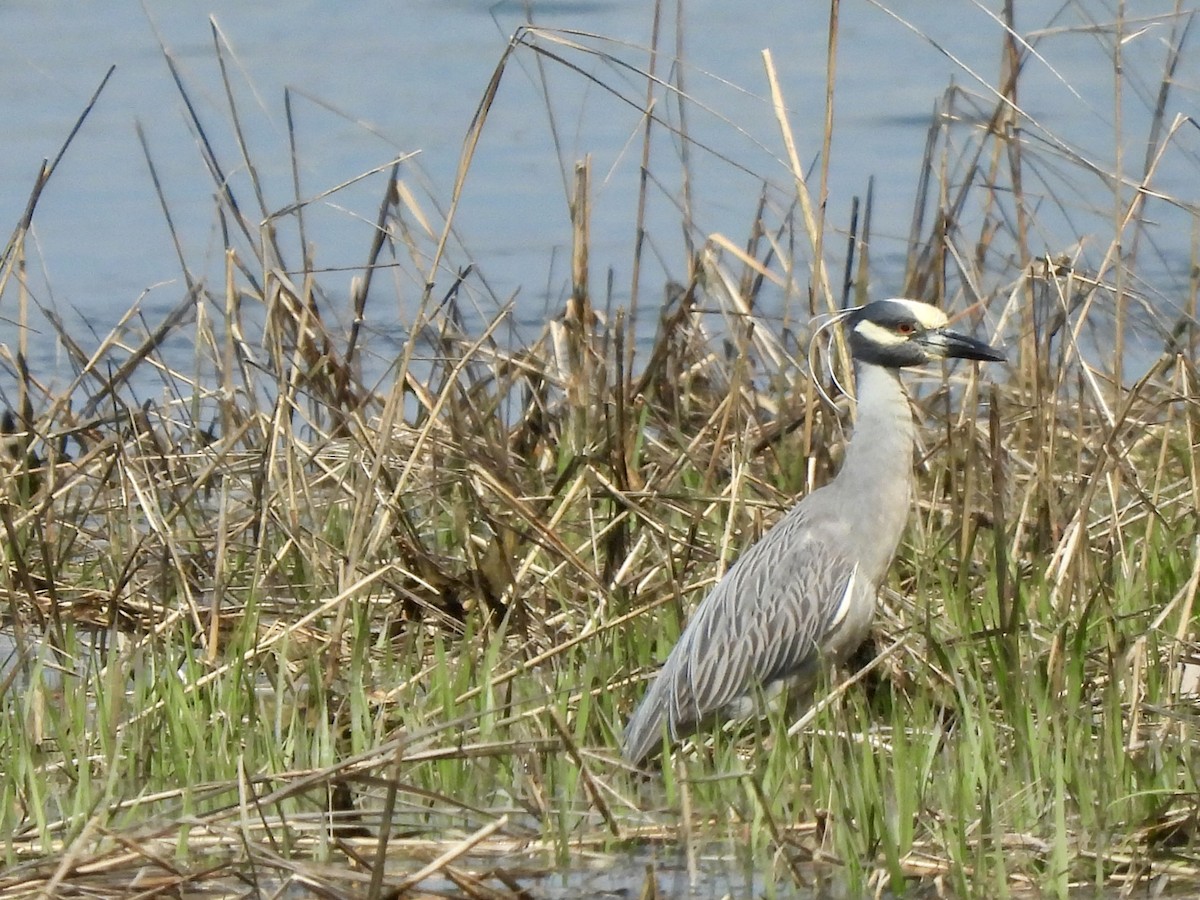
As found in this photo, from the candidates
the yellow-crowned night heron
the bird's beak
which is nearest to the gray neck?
the yellow-crowned night heron

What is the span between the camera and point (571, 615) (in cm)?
443

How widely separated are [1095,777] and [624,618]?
1.16 meters

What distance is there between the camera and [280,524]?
4.50 m

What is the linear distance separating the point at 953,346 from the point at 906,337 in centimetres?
10

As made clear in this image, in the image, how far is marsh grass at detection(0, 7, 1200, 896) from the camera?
9.98 ft

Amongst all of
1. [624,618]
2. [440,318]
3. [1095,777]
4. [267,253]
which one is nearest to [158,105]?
[440,318]

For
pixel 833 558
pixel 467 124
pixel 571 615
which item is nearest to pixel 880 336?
pixel 833 558

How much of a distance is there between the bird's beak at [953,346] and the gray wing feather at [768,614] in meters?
0.46

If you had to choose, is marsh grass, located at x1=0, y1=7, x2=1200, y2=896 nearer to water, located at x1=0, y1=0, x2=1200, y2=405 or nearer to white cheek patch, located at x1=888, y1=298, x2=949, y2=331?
white cheek patch, located at x1=888, y1=298, x2=949, y2=331

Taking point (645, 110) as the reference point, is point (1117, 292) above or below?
below

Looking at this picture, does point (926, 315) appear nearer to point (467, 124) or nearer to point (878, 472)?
point (878, 472)

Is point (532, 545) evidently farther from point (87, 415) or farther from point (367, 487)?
point (87, 415)

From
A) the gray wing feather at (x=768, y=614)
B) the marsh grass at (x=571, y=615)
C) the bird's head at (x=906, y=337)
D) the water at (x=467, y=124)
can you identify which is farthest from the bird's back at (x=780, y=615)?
the water at (x=467, y=124)

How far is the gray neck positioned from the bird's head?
0.19 feet
